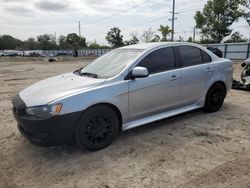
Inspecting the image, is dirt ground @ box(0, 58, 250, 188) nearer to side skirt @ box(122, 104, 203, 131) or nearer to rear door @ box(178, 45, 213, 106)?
side skirt @ box(122, 104, 203, 131)

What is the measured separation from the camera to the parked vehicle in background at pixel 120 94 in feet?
12.8

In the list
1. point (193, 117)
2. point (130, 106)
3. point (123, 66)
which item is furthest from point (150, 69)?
point (193, 117)

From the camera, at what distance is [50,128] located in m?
3.82

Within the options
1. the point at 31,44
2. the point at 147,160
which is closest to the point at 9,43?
the point at 31,44

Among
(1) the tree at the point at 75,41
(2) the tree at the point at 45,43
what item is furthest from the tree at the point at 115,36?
(2) the tree at the point at 45,43

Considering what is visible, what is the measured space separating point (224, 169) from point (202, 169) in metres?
Answer: 0.28

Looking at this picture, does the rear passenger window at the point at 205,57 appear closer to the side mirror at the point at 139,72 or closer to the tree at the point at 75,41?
the side mirror at the point at 139,72

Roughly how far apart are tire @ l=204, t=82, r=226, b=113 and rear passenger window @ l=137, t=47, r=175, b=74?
49.9 inches

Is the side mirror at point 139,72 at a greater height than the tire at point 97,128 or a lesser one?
greater

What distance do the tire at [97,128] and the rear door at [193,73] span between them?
5.59 feet

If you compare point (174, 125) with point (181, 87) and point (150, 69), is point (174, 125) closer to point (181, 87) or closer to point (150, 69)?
point (181, 87)

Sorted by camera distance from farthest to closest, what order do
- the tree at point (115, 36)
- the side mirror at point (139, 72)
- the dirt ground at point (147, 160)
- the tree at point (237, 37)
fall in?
the tree at point (115, 36) → the tree at point (237, 37) → the side mirror at point (139, 72) → the dirt ground at point (147, 160)

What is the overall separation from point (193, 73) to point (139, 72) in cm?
152

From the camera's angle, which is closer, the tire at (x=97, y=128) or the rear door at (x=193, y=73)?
the tire at (x=97, y=128)
